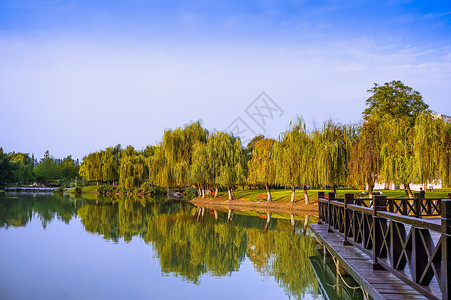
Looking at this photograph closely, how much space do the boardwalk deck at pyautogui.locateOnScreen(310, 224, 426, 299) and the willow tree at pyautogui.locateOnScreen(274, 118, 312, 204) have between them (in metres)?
15.0

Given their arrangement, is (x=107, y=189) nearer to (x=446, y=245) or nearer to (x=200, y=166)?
(x=200, y=166)

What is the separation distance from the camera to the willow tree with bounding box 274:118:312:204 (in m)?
23.4

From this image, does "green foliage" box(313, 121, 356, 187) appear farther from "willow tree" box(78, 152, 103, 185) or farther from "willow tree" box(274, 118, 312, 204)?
"willow tree" box(78, 152, 103, 185)

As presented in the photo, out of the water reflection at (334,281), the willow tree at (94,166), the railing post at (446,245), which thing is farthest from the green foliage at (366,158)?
the willow tree at (94,166)

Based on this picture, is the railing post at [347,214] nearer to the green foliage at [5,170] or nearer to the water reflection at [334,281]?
the water reflection at [334,281]

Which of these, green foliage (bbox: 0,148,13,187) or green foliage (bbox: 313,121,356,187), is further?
green foliage (bbox: 0,148,13,187)

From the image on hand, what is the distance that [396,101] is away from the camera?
32.8 metres

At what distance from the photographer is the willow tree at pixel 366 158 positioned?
19938 millimetres

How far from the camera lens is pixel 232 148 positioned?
107ft

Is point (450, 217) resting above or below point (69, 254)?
above

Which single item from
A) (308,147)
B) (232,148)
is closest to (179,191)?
(232,148)

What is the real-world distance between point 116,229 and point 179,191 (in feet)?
106

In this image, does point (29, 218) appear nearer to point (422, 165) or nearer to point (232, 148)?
point (232, 148)

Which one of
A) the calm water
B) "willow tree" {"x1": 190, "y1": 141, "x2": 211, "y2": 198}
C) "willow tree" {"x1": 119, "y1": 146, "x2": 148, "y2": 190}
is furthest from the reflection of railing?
"willow tree" {"x1": 119, "y1": 146, "x2": 148, "y2": 190}
